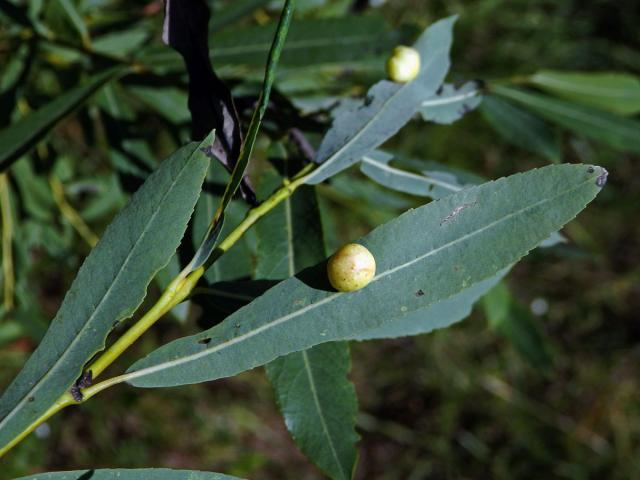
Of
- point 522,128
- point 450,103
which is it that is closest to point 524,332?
point 522,128

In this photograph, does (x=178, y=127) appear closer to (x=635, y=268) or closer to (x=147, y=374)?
(x=147, y=374)

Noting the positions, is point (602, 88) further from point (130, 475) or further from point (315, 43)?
point (130, 475)

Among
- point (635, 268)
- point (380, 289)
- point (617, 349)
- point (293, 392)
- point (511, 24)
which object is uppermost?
point (380, 289)

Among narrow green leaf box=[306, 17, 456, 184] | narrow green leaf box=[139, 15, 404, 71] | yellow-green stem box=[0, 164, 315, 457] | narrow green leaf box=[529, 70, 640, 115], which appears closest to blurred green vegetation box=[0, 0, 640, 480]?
narrow green leaf box=[529, 70, 640, 115]

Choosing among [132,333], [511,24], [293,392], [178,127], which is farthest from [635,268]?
[132,333]

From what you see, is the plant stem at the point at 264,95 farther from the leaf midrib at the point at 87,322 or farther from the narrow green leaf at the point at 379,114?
the narrow green leaf at the point at 379,114

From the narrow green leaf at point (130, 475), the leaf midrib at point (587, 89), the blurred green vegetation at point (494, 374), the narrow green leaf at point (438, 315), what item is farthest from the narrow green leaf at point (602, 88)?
the blurred green vegetation at point (494, 374)
